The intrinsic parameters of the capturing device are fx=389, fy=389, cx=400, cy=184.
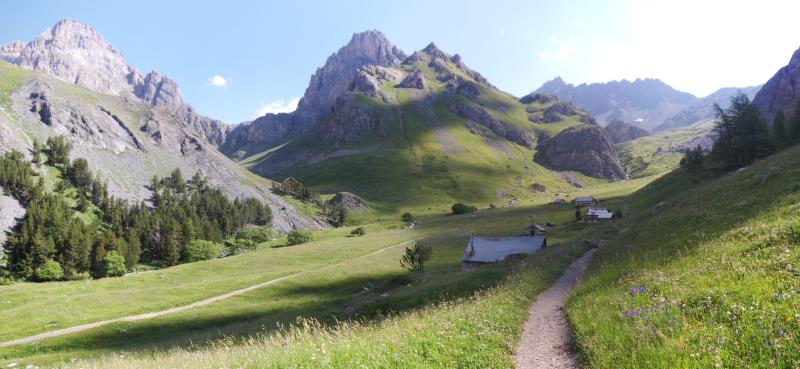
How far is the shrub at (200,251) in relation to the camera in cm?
12025

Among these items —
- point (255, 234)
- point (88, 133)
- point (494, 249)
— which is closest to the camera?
point (494, 249)

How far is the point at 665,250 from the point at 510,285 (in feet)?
29.7

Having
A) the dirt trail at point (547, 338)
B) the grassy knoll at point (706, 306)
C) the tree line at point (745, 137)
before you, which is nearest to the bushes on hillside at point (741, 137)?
the tree line at point (745, 137)

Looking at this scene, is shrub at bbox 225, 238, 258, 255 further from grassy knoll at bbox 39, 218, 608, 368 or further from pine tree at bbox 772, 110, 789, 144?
pine tree at bbox 772, 110, 789, 144

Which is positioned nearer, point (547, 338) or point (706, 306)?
point (706, 306)

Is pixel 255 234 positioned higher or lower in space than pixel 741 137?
lower

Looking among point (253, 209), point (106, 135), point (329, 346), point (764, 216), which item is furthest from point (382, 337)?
point (106, 135)

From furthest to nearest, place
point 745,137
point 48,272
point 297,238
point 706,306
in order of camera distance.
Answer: point 297,238, point 48,272, point 745,137, point 706,306

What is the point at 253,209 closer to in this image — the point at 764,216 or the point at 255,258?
the point at 255,258

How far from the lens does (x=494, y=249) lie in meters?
66.9

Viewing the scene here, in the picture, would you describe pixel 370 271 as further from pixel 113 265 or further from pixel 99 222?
pixel 99 222

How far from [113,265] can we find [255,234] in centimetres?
5195

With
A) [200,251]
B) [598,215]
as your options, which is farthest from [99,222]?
[598,215]

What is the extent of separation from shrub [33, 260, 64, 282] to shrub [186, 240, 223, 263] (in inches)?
1241
